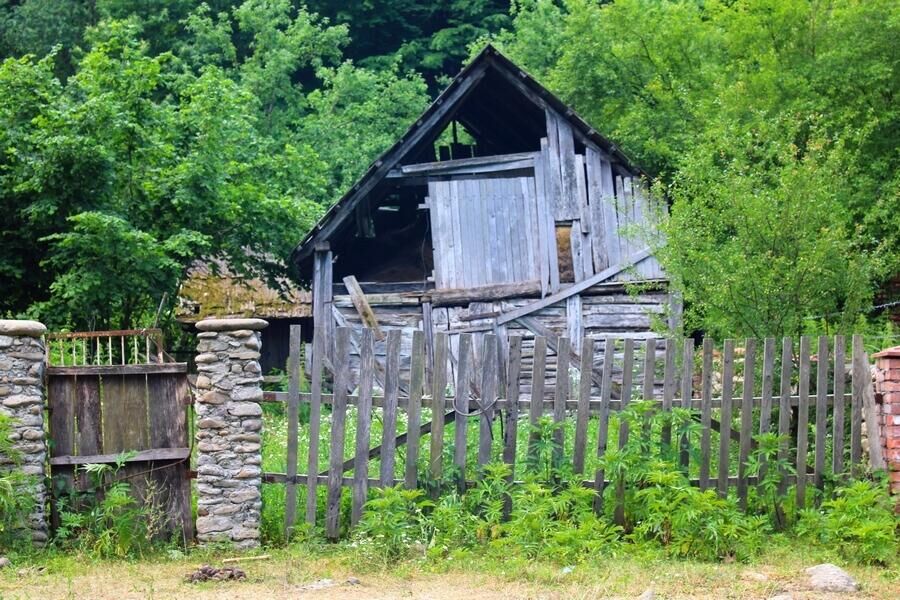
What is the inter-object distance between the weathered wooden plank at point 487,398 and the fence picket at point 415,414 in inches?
13.2

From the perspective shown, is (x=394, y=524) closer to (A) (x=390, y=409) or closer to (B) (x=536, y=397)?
(A) (x=390, y=409)

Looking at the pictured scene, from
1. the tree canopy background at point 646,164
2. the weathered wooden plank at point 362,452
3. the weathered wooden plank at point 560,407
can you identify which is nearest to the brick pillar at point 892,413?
the tree canopy background at point 646,164

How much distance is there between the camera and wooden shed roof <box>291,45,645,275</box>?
1538 centimetres

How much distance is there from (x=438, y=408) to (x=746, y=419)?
248cm

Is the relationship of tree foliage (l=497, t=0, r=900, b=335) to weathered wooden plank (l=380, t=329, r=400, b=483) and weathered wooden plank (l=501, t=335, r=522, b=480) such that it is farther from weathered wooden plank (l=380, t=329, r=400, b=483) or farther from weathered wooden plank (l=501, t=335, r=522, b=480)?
weathered wooden plank (l=380, t=329, r=400, b=483)

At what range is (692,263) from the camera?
35.3 feet

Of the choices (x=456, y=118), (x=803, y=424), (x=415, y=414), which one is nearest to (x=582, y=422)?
(x=415, y=414)

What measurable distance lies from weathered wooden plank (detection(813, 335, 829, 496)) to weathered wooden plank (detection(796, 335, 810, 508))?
9 centimetres

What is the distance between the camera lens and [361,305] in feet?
54.4

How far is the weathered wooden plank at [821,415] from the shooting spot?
8.53 meters

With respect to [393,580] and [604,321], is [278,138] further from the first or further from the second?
[393,580]

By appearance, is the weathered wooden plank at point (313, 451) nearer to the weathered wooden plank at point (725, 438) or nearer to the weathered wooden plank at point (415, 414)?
the weathered wooden plank at point (415, 414)

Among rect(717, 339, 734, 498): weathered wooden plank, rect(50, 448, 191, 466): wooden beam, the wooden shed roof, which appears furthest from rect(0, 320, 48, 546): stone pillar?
the wooden shed roof

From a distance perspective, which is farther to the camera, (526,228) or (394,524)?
(526,228)
